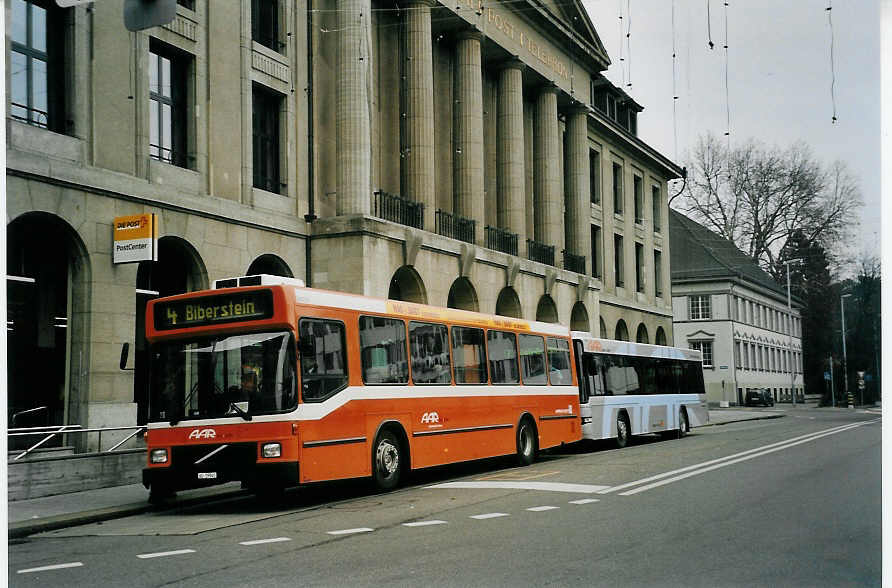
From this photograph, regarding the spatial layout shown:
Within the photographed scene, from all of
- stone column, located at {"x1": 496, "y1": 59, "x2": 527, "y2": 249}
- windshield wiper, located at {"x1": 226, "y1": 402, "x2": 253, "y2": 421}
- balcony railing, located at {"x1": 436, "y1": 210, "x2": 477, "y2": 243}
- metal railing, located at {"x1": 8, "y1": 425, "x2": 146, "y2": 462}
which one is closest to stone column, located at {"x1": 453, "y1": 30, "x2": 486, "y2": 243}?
balcony railing, located at {"x1": 436, "y1": 210, "x2": 477, "y2": 243}

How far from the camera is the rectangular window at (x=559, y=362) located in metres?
22.8

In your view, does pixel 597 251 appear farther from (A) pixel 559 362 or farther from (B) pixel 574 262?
(A) pixel 559 362

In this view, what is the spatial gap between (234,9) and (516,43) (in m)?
14.9

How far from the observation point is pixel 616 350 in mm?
27047

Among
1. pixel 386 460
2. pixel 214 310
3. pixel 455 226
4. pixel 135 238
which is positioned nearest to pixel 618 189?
pixel 455 226

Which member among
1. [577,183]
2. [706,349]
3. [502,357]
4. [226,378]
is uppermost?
[577,183]

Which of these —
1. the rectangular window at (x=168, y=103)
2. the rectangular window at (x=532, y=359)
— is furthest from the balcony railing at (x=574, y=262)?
the rectangular window at (x=168, y=103)

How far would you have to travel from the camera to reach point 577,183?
44.2m

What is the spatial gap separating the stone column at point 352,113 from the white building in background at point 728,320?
954 cm

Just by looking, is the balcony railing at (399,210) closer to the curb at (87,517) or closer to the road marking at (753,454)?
the road marking at (753,454)

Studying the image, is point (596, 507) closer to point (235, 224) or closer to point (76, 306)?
point (76, 306)

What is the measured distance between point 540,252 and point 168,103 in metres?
19.4

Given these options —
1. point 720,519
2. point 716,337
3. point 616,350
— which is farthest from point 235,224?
point 716,337

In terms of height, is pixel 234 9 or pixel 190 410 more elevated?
pixel 234 9
